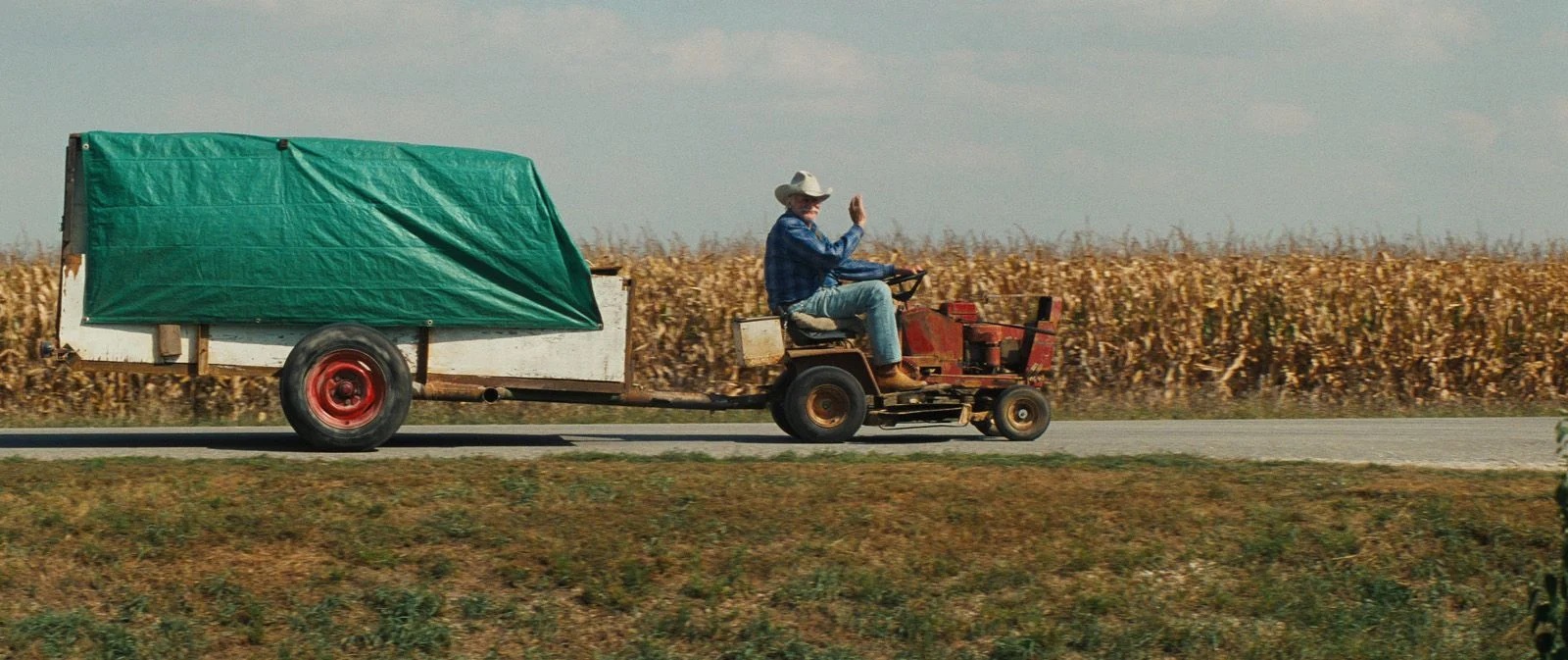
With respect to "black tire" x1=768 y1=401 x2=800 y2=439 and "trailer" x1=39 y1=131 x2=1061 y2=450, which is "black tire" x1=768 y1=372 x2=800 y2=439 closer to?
"black tire" x1=768 y1=401 x2=800 y2=439

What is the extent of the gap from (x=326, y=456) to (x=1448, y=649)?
22.8 feet

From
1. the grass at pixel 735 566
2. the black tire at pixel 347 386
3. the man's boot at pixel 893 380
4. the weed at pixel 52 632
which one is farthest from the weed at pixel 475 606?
the man's boot at pixel 893 380

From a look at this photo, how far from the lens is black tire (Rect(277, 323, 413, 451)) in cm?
1140

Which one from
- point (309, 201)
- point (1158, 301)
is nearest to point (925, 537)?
point (309, 201)

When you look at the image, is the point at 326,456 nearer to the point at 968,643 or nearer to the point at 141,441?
the point at 141,441

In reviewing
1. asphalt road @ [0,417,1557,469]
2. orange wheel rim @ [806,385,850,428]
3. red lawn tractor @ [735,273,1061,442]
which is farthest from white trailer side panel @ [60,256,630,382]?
orange wheel rim @ [806,385,850,428]

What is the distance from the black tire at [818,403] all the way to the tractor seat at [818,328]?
261 millimetres

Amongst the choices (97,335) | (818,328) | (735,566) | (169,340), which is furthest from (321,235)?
(735,566)

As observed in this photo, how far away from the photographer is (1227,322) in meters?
20.4

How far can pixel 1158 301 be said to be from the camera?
66.5 ft

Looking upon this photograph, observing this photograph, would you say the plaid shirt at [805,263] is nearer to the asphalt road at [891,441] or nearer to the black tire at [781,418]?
the black tire at [781,418]

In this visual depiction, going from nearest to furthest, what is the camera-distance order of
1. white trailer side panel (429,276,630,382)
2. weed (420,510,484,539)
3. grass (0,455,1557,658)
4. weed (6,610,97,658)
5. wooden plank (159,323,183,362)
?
weed (6,610,97,658) → grass (0,455,1557,658) → weed (420,510,484,539) → wooden plank (159,323,183,362) → white trailer side panel (429,276,630,382)

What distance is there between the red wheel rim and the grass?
2.03 m

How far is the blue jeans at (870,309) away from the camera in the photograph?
12.6m
